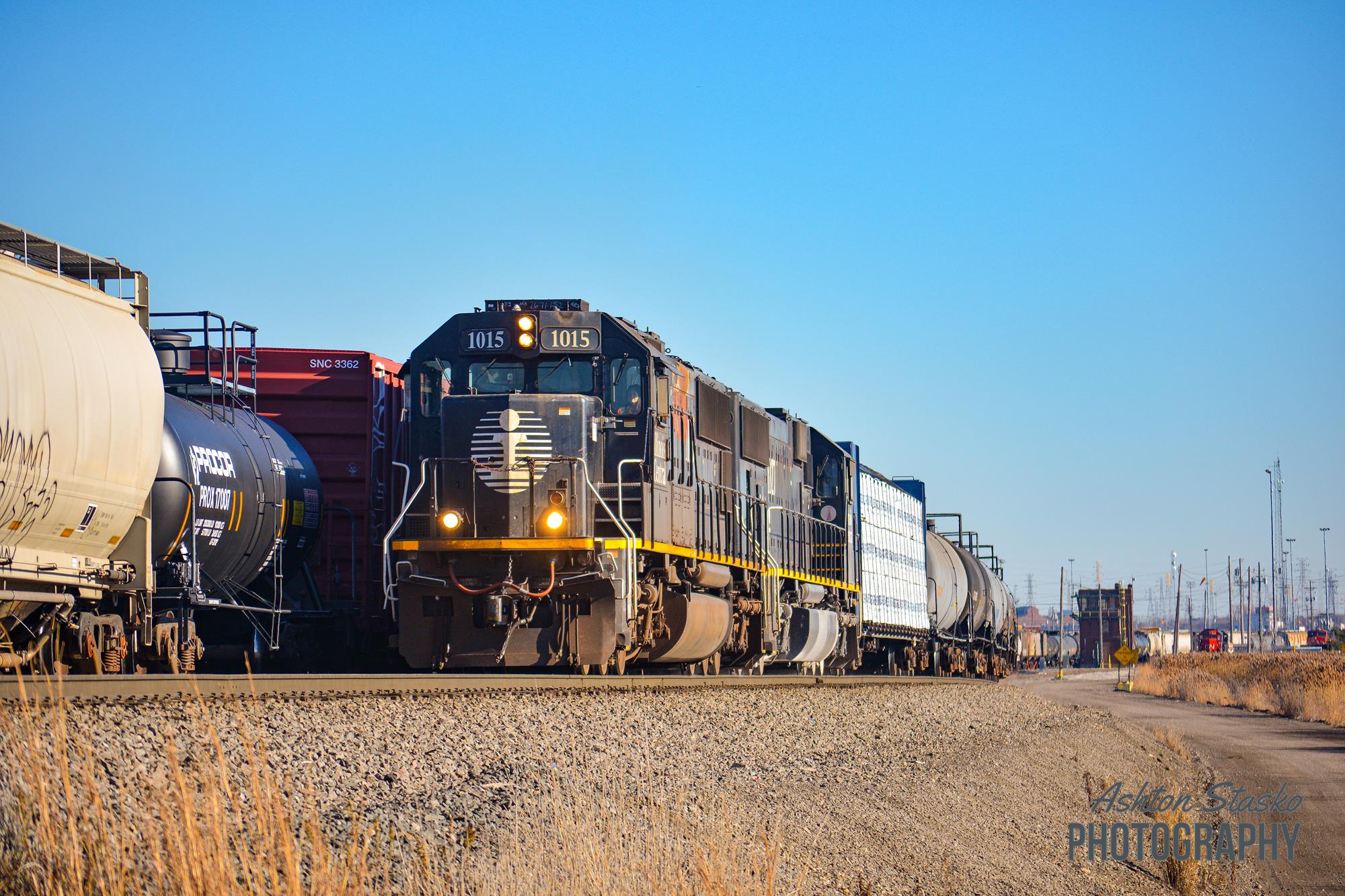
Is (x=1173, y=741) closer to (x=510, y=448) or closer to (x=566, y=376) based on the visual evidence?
(x=566, y=376)

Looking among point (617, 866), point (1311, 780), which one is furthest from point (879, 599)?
point (617, 866)

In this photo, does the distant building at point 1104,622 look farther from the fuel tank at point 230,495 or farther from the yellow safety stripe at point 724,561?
the fuel tank at point 230,495

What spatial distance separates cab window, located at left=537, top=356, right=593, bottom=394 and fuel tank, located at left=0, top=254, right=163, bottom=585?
13.5ft

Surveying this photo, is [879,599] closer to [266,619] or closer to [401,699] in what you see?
[266,619]

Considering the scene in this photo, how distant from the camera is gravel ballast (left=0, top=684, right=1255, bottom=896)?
6934 mm

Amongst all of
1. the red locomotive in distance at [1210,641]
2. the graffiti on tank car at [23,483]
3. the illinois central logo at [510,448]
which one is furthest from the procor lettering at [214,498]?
the red locomotive in distance at [1210,641]

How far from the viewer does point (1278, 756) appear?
2062cm

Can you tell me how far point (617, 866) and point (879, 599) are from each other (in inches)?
733

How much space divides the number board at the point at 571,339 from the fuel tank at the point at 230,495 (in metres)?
3.34

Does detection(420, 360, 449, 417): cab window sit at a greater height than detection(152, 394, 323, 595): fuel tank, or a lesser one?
greater

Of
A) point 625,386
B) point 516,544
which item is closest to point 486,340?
point 625,386

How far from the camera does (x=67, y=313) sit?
10773 millimetres

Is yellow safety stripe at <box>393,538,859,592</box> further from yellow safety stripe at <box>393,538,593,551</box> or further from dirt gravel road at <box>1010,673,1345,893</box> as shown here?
dirt gravel road at <box>1010,673,1345,893</box>

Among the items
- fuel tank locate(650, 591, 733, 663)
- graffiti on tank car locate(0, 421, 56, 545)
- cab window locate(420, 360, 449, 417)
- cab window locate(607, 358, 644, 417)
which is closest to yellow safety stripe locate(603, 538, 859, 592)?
fuel tank locate(650, 591, 733, 663)
